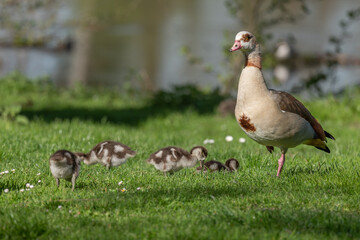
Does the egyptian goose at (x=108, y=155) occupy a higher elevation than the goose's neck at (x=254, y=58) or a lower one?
lower

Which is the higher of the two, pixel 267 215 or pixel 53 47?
pixel 53 47

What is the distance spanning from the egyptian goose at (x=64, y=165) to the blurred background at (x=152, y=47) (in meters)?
12.4

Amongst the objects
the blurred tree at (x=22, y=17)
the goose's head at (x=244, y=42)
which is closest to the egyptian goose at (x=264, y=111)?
the goose's head at (x=244, y=42)

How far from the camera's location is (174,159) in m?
7.16

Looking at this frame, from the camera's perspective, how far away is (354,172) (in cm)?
691

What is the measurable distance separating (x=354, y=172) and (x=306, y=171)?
2.27 feet

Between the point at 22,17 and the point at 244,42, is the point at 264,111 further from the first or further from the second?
the point at 22,17

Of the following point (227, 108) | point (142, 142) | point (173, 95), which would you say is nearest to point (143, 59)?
point (173, 95)

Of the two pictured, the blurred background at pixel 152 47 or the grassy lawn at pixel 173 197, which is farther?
the blurred background at pixel 152 47

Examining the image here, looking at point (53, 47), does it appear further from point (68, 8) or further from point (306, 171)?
point (306, 171)

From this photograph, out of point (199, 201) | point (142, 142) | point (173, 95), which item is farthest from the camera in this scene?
point (173, 95)

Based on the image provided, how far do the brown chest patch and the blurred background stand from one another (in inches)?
432

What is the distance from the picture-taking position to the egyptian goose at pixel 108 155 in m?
7.53

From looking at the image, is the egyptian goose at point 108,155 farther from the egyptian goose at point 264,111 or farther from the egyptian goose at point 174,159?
the egyptian goose at point 264,111
